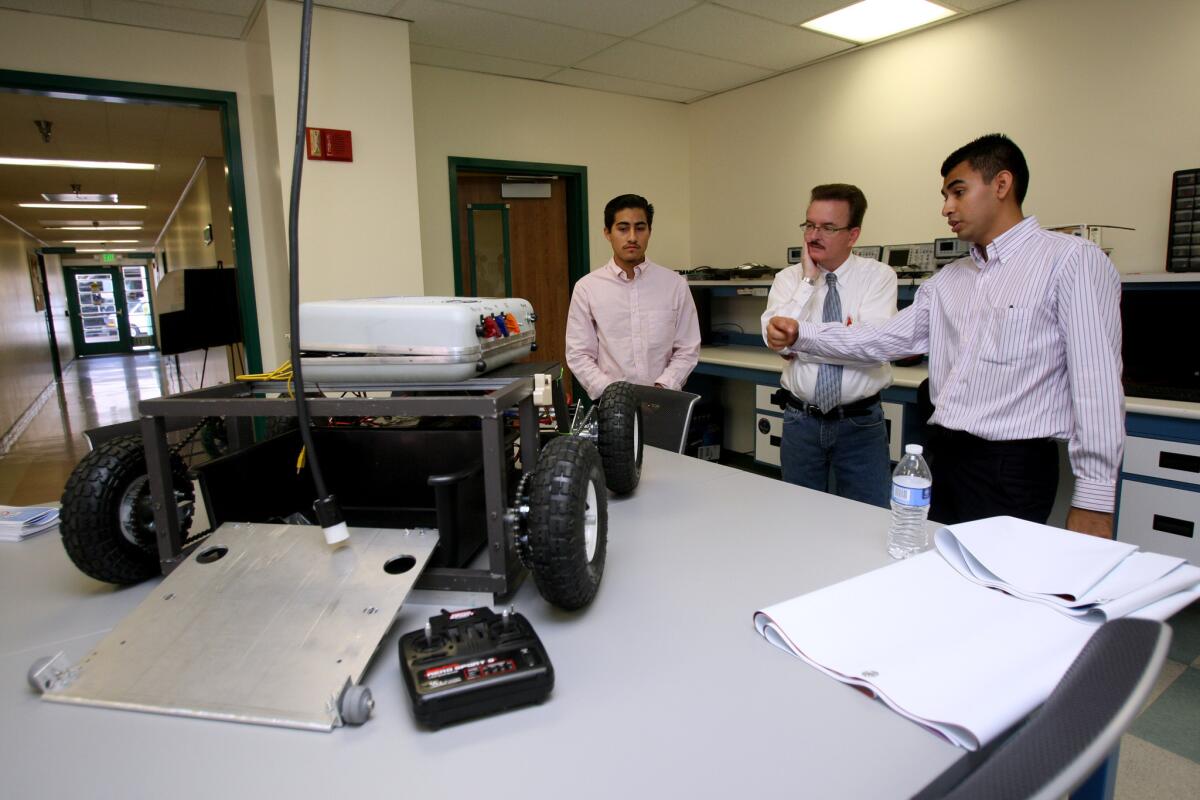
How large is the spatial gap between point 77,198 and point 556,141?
24.4ft

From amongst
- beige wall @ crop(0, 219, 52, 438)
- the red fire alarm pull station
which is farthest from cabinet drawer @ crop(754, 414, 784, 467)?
beige wall @ crop(0, 219, 52, 438)

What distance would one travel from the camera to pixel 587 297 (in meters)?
2.78

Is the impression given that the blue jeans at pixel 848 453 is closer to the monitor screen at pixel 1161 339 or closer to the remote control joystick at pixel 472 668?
the monitor screen at pixel 1161 339

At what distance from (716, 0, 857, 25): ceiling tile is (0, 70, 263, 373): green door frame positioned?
2.52 metres

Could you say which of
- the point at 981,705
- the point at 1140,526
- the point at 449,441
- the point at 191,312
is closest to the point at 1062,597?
the point at 981,705

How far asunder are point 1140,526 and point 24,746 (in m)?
3.09

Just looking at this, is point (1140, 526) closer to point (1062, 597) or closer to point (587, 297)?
point (1062, 597)

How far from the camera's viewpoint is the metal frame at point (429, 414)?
1008 mm

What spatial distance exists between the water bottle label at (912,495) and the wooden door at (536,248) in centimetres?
342

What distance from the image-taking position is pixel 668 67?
4.08 m

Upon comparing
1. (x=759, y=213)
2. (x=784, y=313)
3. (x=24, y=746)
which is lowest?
(x=24, y=746)

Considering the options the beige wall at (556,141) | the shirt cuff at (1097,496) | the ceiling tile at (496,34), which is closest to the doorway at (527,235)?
the beige wall at (556,141)

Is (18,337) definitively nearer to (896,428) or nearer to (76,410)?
(76,410)

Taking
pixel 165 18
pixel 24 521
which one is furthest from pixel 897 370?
pixel 165 18
